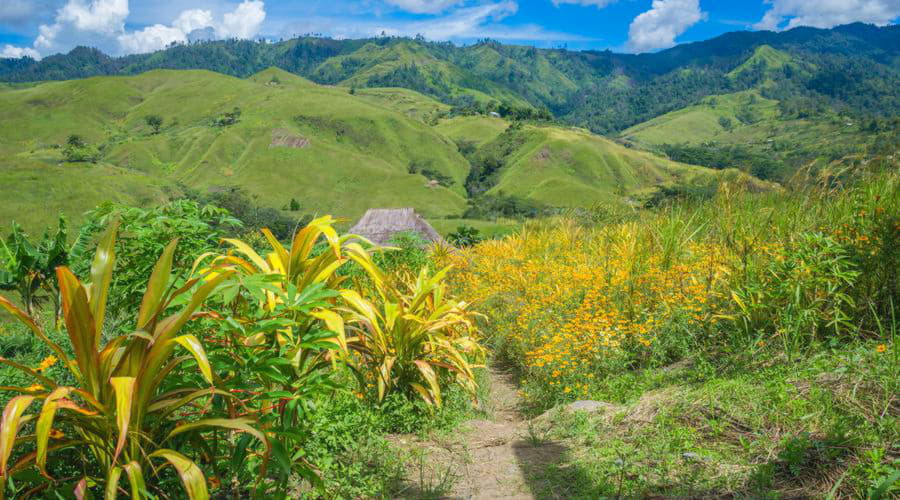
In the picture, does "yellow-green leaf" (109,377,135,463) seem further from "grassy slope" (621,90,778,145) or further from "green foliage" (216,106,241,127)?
"grassy slope" (621,90,778,145)

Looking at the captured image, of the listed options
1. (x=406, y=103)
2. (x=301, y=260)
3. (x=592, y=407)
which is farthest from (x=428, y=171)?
(x=301, y=260)

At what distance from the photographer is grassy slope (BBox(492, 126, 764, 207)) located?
277 ft

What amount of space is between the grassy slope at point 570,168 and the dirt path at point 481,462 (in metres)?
79.2

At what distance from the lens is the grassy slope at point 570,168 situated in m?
84.3

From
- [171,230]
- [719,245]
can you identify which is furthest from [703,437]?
[171,230]

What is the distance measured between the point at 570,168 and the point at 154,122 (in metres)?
96.0

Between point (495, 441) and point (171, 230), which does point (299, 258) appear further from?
Answer: point (495, 441)

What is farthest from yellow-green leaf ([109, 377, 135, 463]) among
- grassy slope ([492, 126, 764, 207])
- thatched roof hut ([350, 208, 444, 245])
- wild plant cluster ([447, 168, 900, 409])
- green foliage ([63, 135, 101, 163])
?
green foliage ([63, 135, 101, 163])

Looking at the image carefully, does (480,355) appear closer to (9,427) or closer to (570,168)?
(9,427)

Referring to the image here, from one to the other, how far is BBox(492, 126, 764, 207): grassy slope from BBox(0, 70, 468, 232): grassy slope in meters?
12.9

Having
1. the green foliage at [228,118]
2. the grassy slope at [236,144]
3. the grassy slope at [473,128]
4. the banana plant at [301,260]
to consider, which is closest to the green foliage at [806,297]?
the banana plant at [301,260]

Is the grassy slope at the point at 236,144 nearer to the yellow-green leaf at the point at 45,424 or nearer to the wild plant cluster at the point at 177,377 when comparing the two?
the wild plant cluster at the point at 177,377

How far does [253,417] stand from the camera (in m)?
2.02

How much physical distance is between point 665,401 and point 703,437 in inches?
16.3
